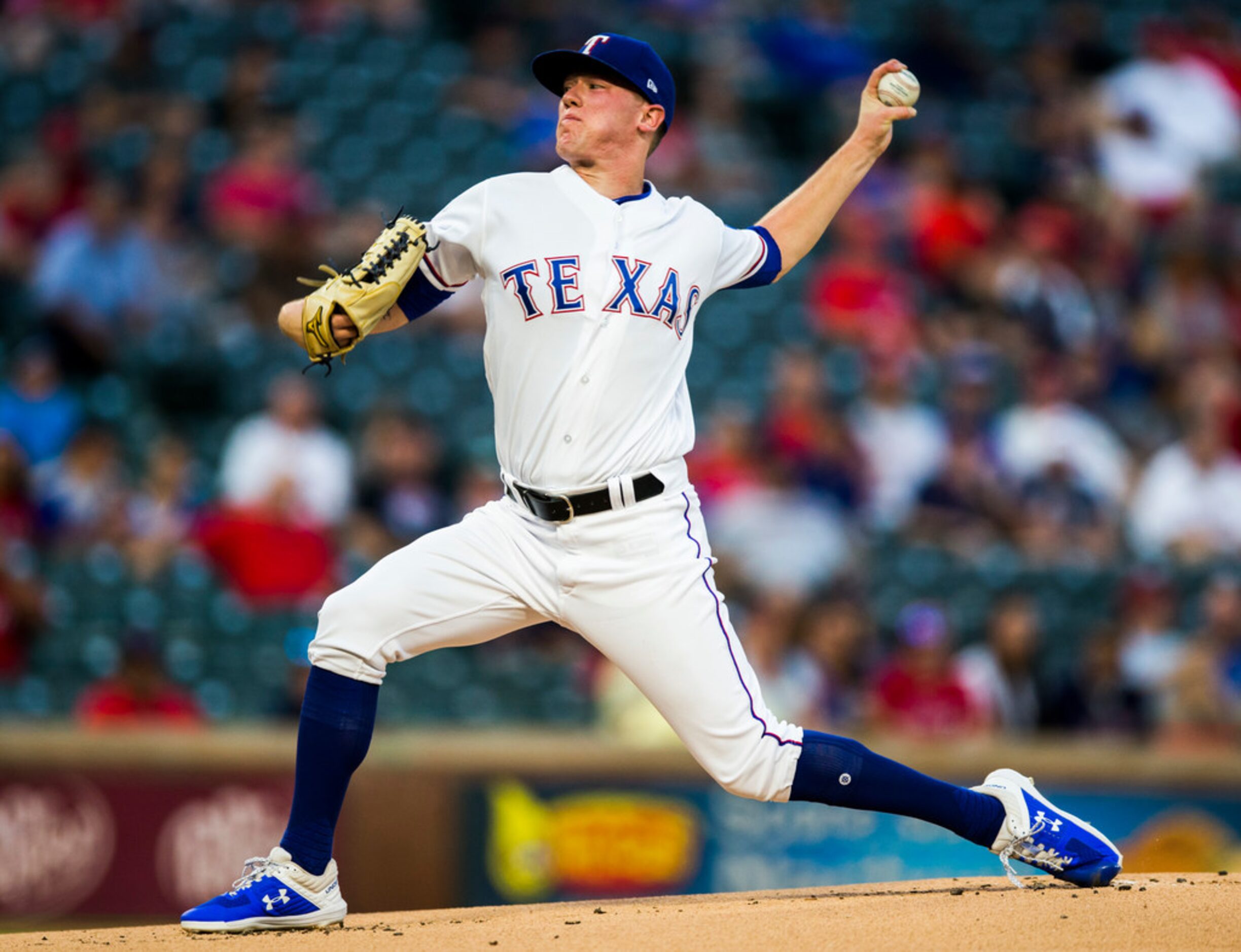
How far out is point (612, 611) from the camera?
142 inches

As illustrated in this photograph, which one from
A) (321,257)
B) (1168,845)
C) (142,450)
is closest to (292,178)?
(321,257)

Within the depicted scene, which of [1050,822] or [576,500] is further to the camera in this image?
[1050,822]

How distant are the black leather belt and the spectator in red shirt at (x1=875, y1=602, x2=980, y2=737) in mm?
3678

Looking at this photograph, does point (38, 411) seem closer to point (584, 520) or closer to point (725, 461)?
point (725, 461)

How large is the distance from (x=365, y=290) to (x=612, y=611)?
86 cm

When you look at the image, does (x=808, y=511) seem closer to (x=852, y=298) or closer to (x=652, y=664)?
(x=852, y=298)

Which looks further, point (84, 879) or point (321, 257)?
point (321, 257)

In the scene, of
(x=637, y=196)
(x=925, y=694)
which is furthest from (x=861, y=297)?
(x=637, y=196)

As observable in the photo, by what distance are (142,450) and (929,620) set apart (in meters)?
3.66

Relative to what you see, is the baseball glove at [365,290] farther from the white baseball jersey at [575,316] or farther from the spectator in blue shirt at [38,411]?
the spectator in blue shirt at [38,411]

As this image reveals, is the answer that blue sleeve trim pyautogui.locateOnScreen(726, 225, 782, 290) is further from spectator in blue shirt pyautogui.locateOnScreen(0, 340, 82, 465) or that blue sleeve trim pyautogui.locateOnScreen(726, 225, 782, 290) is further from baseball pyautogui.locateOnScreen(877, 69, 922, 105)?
spectator in blue shirt pyautogui.locateOnScreen(0, 340, 82, 465)

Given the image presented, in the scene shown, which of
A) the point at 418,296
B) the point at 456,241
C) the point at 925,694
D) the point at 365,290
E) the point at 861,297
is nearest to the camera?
the point at 365,290

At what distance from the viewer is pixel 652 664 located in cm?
361

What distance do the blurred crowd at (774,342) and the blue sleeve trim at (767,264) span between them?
10.5 ft
